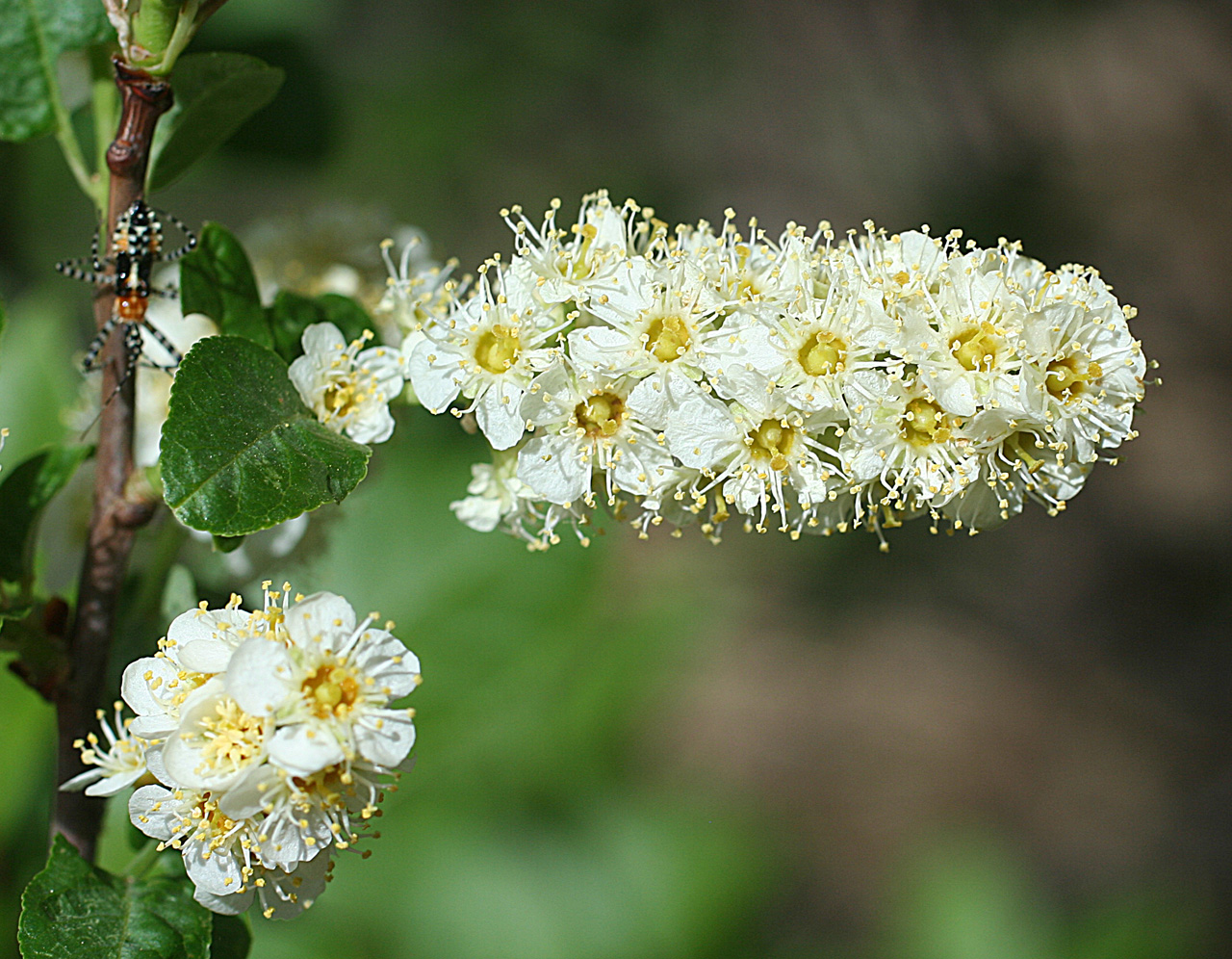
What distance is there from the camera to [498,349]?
118 centimetres

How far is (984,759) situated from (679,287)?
411 centimetres

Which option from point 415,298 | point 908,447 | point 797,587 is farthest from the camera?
point 797,587

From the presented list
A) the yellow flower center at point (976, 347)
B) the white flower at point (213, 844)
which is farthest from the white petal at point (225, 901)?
the yellow flower center at point (976, 347)

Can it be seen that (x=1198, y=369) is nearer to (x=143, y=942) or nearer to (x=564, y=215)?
(x=564, y=215)

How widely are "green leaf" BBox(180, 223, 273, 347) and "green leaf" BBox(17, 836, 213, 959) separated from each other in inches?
22.5

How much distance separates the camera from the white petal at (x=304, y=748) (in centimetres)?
93

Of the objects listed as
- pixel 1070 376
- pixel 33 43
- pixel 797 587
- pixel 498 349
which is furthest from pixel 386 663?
pixel 797 587

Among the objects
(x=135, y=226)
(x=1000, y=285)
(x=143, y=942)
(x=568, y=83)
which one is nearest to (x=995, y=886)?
(x=1000, y=285)

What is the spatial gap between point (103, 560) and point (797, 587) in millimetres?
3669

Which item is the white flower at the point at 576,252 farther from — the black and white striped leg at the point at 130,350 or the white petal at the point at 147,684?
the white petal at the point at 147,684

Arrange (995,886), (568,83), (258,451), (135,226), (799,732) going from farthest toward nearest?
(799,732) → (568,83) → (995,886) → (135,226) → (258,451)

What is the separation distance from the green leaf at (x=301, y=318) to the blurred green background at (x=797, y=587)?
2.50 ft

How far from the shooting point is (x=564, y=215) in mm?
4059

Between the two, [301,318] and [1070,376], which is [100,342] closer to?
[301,318]
